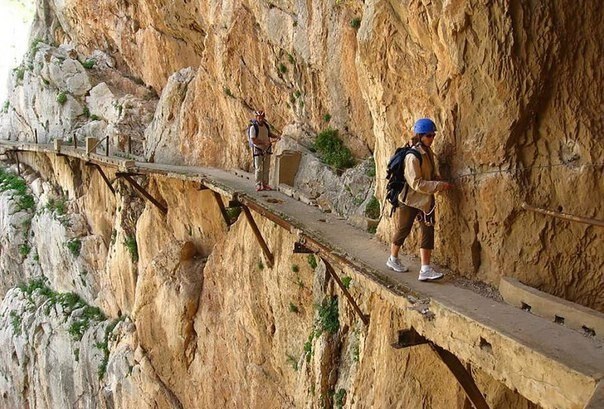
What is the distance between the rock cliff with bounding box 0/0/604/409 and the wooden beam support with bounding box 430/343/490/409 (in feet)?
0.82

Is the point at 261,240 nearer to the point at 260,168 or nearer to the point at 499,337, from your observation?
the point at 260,168

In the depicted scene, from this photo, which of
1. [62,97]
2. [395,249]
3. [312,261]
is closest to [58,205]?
[62,97]

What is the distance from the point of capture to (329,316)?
27.9 ft

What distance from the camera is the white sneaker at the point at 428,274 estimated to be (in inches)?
222

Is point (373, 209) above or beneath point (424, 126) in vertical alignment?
beneath

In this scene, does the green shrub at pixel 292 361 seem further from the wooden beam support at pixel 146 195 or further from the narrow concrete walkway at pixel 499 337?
the wooden beam support at pixel 146 195

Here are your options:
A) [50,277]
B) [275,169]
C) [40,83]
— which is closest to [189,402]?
[275,169]

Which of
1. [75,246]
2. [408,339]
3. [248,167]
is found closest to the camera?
[408,339]

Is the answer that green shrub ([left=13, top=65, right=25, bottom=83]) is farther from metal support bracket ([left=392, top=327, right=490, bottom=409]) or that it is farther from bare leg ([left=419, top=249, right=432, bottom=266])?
metal support bracket ([left=392, top=327, right=490, bottom=409])

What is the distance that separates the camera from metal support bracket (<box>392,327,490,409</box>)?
4891 millimetres

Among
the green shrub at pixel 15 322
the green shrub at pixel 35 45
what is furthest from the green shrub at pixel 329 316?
the green shrub at pixel 35 45

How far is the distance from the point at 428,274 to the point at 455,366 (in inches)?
40.2

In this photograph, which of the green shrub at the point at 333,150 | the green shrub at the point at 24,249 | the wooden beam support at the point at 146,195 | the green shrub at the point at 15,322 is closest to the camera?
the green shrub at the point at 333,150

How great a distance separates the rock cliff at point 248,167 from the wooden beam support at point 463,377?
0.82ft
